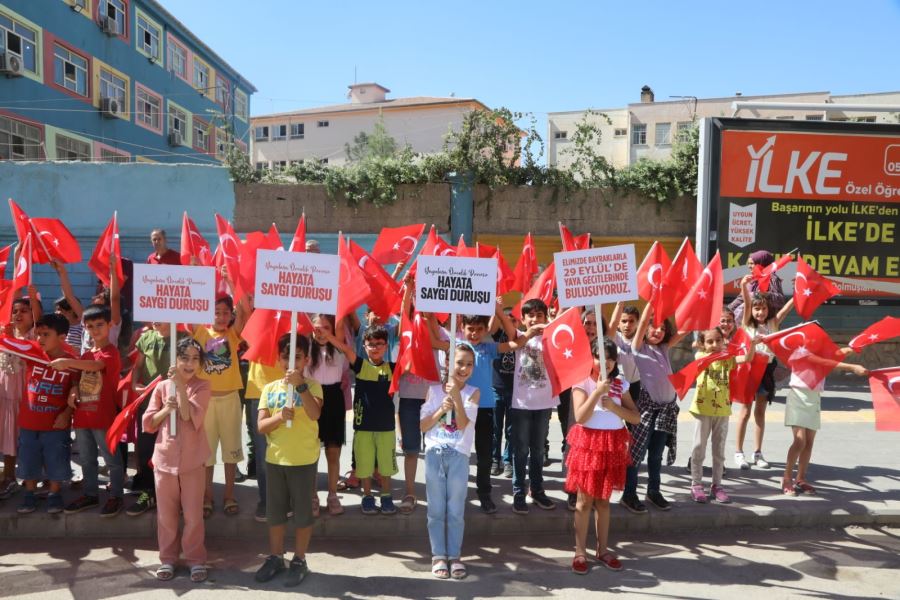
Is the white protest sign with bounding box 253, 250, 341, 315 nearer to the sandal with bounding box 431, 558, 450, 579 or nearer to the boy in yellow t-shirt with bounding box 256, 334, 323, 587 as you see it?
the boy in yellow t-shirt with bounding box 256, 334, 323, 587

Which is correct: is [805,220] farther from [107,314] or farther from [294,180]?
[107,314]

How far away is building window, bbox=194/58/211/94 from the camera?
36.4m

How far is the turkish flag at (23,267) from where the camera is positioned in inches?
237

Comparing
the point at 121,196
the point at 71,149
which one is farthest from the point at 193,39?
the point at 121,196

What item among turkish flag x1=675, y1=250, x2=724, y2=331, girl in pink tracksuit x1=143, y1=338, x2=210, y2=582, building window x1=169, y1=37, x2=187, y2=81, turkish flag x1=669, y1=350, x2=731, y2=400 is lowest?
girl in pink tracksuit x1=143, y1=338, x2=210, y2=582

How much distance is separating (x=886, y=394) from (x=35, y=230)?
769 cm

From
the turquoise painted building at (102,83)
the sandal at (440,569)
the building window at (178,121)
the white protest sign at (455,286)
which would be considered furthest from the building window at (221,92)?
the sandal at (440,569)

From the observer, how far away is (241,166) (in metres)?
11.9

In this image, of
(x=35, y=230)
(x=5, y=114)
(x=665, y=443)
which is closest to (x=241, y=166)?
(x=35, y=230)

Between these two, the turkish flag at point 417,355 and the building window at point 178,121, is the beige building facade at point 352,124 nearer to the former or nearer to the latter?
the building window at point 178,121

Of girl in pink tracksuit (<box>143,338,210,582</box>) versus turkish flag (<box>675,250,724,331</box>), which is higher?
→ turkish flag (<box>675,250,724,331</box>)

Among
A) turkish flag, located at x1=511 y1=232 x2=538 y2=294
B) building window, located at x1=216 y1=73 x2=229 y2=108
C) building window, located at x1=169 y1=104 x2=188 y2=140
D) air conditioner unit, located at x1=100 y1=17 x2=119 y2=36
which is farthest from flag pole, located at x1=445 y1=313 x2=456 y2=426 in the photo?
building window, located at x1=216 y1=73 x2=229 y2=108

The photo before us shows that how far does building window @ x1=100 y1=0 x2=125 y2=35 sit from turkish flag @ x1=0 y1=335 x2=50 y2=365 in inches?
1048

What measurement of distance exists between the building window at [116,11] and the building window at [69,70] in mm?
2574
